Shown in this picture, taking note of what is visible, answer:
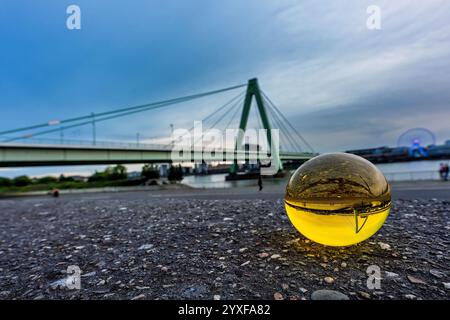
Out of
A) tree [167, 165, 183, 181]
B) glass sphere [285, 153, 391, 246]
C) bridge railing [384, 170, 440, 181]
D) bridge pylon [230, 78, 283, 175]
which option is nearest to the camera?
glass sphere [285, 153, 391, 246]

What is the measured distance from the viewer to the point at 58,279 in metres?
2.72

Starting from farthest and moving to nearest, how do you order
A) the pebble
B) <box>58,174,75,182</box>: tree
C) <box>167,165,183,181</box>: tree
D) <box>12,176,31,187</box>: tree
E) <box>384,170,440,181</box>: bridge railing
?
1. <box>58,174,75,182</box>: tree
2. <box>12,176,31,187</box>: tree
3. <box>167,165,183,181</box>: tree
4. <box>384,170,440,181</box>: bridge railing
5. the pebble

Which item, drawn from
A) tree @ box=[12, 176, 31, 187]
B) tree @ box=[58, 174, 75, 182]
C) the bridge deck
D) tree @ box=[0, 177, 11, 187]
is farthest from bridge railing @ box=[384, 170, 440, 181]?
tree @ box=[12, 176, 31, 187]

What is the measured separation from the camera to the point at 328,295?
2.01 metres

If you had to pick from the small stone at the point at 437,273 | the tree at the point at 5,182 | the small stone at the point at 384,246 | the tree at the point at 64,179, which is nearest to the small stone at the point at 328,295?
the small stone at the point at 437,273

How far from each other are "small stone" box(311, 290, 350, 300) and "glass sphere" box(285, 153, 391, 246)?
2.55ft

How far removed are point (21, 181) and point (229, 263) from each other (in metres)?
89.1

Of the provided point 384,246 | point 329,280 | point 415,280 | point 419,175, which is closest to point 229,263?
point 329,280

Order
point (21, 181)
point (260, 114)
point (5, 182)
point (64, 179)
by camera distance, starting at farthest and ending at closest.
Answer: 1. point (64, 179)
2. point (21, 181)
3. point (5, 182)
4. point (260, 114)

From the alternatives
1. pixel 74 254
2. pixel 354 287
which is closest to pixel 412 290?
pixel 354 287

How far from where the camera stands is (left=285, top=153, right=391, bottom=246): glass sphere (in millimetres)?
2607

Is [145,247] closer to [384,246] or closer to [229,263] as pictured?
[229,263]

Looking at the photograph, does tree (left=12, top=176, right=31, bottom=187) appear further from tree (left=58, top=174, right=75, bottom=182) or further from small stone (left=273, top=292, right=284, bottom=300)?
small stone (left=273, top=292, right=284, bottom=300)
